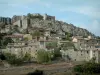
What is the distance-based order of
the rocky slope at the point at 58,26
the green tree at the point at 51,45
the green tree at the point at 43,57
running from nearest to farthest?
1. the green tree at the point at 43,57
2. the green tree at the point at 51,45
3. the rocky slope at the point at 58,26

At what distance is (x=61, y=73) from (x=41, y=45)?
738 inches

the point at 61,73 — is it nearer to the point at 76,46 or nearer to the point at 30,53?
the point at 30,53

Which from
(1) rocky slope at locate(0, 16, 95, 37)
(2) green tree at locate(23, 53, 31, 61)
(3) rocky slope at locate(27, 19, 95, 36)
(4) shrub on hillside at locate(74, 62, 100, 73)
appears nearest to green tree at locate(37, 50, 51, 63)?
(2) green tree at locate(23, 53, 31, 61)

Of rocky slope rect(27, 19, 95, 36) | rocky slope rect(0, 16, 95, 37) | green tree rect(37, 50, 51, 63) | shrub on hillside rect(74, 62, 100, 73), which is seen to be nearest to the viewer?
shrub on hillside rect(74, 62, 100, 73)

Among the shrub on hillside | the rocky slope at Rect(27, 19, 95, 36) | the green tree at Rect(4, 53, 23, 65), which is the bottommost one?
the shrub on hillside

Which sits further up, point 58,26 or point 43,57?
point 58,26

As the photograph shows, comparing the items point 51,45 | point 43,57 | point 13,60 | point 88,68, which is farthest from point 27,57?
point 88,68

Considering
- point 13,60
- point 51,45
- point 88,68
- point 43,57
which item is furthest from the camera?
point 51,45

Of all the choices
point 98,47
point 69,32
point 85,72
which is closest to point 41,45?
point 98,47

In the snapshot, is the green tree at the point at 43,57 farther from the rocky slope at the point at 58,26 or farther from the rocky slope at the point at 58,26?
the rocky slope at the point at 58,26

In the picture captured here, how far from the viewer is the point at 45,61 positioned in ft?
192

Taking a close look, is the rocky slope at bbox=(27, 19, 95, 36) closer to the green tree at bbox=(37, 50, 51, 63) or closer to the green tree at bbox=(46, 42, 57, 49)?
the green tree at bbox=(46, 42, 57, 49)

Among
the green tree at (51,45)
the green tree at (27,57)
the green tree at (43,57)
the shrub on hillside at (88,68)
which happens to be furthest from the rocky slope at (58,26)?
the shrub on hillside at (88,68)

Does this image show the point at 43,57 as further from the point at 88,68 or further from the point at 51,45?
the point at 88,68
